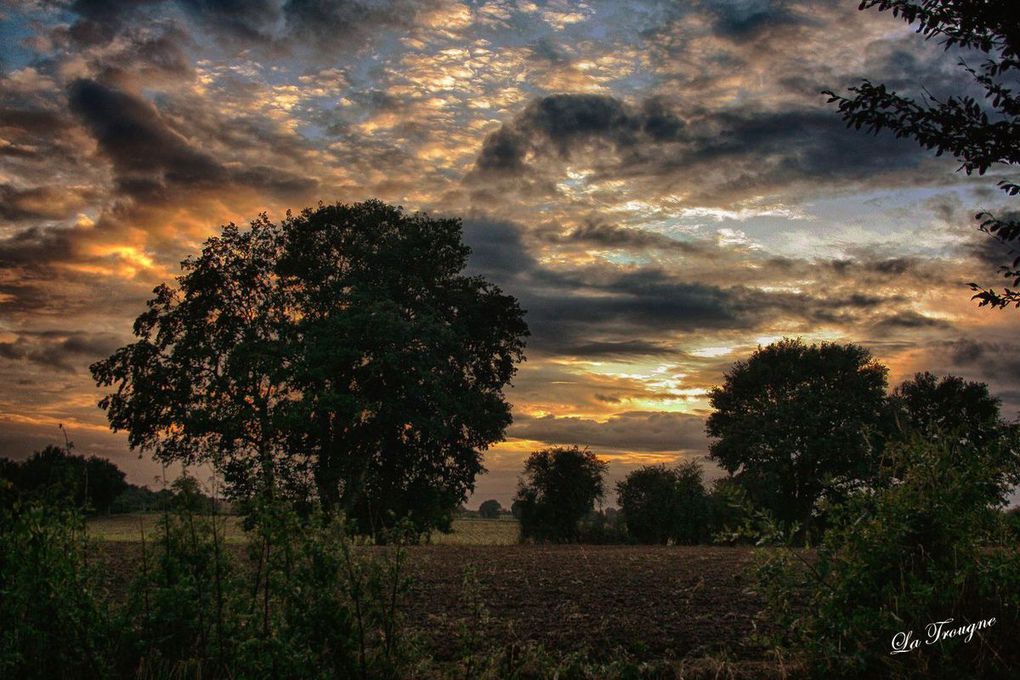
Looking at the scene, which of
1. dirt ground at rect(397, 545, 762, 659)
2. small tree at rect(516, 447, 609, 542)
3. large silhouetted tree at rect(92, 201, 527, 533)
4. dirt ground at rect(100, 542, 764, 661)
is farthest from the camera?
small tree at rect(516, 447, 609, 542)

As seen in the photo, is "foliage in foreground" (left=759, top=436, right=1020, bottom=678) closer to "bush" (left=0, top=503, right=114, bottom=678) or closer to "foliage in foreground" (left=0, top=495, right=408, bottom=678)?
"foliage in foreground" (left=0, top=495, right=408, bottom=678)

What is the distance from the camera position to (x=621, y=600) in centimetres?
1184

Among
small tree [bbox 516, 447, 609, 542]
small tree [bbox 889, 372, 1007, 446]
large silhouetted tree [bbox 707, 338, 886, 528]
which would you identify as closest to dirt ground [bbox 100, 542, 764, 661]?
small tree [bbox 516, 447, 609, 542]

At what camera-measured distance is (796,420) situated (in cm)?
4228

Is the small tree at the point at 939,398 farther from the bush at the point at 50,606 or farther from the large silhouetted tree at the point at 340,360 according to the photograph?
the bush at the point at 50,606

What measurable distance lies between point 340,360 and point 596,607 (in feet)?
60.2

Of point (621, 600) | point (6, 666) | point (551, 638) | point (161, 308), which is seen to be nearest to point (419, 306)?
point (161, 308)

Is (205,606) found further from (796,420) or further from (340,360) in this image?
(796,420)

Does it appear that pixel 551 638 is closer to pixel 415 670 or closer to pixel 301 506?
pixel 415 670

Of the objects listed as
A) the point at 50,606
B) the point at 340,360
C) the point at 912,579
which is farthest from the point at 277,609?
the point at 340,360

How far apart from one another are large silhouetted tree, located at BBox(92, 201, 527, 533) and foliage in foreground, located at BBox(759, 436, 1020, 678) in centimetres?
2075

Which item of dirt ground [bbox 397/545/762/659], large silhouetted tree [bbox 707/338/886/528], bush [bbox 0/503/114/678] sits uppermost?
large silhouetted tree [bbox 707/338/886/528]

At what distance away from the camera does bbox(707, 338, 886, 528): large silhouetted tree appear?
41.6 meters

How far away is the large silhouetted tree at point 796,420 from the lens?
4156cm
